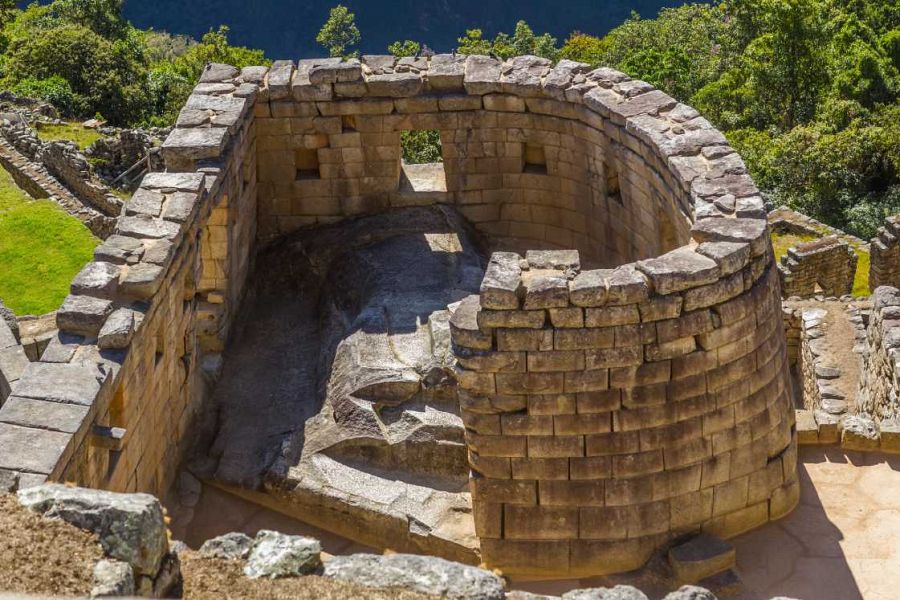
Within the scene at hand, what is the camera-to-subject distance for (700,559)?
12227mm

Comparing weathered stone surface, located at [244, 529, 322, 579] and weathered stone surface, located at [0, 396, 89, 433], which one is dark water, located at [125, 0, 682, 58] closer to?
weathered stone surface, located at [0, 396, 89, 433]

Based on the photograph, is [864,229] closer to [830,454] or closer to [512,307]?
[830,454]

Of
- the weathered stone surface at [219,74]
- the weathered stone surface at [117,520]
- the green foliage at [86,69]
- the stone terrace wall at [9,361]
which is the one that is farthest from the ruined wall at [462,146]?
the green foliage at [86,69]

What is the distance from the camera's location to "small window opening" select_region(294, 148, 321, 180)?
699 inches

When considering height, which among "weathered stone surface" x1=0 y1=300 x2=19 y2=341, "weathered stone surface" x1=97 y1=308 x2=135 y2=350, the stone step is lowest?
the stone step

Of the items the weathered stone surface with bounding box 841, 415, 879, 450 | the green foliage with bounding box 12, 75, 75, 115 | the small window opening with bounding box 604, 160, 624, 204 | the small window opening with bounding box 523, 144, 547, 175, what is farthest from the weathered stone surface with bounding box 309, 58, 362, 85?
the green foliage with bounding box 12, 75, 75, 115

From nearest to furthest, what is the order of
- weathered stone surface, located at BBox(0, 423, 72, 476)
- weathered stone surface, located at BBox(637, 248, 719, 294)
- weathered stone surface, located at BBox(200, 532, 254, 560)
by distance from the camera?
weathered stone surface, located at BBox(200, 532, 254, 560), weathered stone surface, located at BBox(0, 423, 72, 476), weathered stone surface, located at BBox(637, 248, 719, 294)

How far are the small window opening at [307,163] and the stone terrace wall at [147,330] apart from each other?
71 cm

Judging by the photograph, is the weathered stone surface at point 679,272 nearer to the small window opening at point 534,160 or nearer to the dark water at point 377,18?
the small window opening at point 534,160

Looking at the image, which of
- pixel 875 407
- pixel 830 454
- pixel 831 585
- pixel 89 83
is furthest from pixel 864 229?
pixel 89 83

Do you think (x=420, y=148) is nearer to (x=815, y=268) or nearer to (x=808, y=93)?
(x=808, y=93)

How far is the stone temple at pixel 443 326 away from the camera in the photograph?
1173cm

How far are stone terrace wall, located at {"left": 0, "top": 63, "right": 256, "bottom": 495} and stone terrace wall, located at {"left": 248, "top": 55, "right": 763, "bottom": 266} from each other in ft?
2.47

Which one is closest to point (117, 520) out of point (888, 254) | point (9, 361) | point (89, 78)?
point (9, 361)
